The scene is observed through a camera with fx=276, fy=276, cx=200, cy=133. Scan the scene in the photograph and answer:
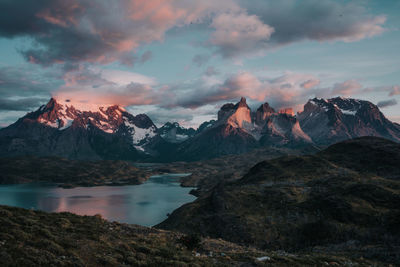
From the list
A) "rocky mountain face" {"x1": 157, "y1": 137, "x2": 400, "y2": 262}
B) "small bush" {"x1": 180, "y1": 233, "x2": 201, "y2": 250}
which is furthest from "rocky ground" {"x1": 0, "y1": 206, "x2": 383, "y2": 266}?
"rocky mountain face" {"x1": 157, "y1": 137, "x2": 400, "y2": 262}

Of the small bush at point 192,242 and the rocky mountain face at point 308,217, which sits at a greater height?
the small bush at point 192,242

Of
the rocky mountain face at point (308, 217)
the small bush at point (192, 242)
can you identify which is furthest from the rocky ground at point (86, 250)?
the rocky mountain face at point (308, 217)

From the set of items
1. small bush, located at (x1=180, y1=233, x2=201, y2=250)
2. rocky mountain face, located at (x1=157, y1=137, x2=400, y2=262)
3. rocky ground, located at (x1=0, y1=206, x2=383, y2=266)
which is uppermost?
rocky ground, located at (x1=0, y1=206, x2=383, y2=266)

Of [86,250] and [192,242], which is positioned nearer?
[86,250]

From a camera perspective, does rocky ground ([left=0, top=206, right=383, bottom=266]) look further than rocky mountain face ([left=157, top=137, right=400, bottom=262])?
No

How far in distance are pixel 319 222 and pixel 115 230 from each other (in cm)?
6661

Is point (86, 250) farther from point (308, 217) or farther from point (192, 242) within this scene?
point (308, 217)

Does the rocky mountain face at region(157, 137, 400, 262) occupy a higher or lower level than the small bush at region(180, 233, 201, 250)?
lower

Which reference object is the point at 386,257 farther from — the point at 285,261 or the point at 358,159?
the point at 358,159

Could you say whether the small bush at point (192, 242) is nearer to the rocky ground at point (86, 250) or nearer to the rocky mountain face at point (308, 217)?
the rocky ground at point (86, 250)

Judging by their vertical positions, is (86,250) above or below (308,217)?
above

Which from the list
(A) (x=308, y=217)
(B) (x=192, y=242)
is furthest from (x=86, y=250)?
(A) (x=308, y=217)

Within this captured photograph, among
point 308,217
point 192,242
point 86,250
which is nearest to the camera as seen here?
point 86,250

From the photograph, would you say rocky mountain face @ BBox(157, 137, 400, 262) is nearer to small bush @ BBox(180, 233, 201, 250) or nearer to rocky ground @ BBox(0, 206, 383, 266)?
rocky ground @ BBox(0, 206, 383, 266)
